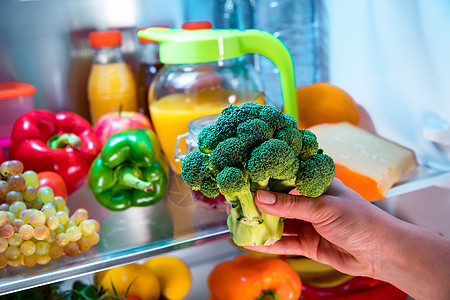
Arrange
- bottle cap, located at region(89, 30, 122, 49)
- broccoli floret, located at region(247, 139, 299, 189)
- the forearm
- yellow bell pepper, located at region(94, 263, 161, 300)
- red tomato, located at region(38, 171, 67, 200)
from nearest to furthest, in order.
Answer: broccoli floret, located at region(247, 139, 299, 189), the forearm, red tomato, located at region(38, 171, 67, 200), yellow bell pepper, located at region(94, 263, 161, 300), bottle cap, located at region(89, 30, 122, 49)

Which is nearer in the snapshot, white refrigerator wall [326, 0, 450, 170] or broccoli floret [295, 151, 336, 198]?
broccoli floret [295, 151, 336, 198]

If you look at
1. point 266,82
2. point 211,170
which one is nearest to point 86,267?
point 211,170

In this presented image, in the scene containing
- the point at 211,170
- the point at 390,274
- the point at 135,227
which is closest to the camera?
the point at 211,170

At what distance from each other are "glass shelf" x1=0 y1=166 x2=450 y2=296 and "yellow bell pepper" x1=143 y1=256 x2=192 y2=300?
0.60ft

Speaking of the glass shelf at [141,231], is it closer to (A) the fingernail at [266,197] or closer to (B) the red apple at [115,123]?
(B) the red apple at [115,123]

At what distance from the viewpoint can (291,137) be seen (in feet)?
2.06

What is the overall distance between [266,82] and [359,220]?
0.82 m

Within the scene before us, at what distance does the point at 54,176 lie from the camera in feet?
3.21

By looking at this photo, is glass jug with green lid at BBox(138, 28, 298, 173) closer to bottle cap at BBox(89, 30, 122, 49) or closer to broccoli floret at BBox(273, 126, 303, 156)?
bottle cap at BBox(89, 30, 122, 49)

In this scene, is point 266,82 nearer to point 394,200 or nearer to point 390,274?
point 394,200

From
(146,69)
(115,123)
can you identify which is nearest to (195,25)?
(146,69)

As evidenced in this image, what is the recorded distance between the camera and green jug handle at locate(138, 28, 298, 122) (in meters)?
0.99

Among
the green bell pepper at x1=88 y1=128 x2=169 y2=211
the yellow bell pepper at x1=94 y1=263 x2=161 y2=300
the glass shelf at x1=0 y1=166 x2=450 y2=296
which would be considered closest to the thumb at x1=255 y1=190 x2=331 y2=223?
the glass shelf at x1=0 y1=166 x2=450 y2=296

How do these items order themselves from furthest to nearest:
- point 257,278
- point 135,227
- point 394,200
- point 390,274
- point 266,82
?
point 266,82 → point 394,200 → point 257,278 → point 135,227 → point 390,274
